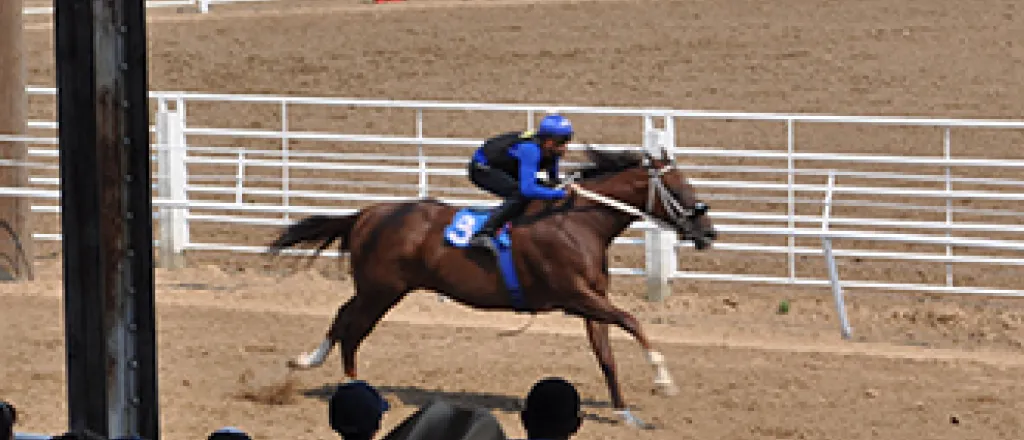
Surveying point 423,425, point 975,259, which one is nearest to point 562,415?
point 423,425

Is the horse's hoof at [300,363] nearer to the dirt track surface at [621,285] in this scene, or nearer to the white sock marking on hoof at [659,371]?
the dirt track surface at [621,285]

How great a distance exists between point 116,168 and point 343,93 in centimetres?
1480

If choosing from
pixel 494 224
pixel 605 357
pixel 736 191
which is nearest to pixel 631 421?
pixel 605 357

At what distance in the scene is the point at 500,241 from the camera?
340 inches

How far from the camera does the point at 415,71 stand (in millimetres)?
19688

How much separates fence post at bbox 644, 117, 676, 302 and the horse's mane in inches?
114

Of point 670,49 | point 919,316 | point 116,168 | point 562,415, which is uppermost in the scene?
point 670,49

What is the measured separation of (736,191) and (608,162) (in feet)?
19.7

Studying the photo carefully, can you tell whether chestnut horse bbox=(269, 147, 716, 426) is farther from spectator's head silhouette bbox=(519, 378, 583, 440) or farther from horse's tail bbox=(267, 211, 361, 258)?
spectator's head silhouette bbox=(519, 378, 583, 440)

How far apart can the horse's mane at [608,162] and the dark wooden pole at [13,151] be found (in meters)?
5.94

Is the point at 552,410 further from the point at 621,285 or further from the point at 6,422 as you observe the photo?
the point at 621,285

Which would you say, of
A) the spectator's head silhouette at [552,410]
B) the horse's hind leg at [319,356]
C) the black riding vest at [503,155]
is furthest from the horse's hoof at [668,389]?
→ the spectator's head silhouette at [552,410]

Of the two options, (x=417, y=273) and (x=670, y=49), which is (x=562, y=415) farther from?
(x=670, y=49)

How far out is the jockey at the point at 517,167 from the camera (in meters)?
8.51
